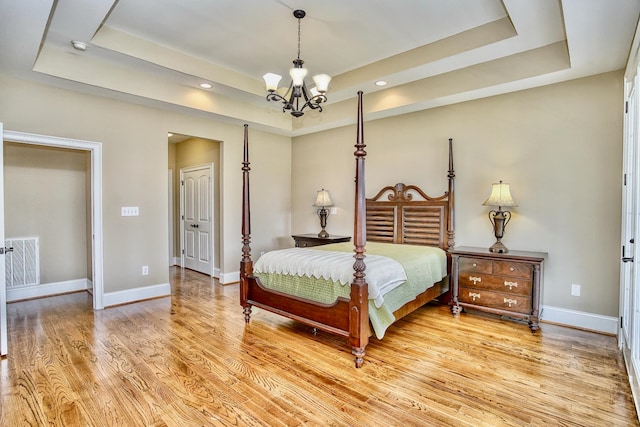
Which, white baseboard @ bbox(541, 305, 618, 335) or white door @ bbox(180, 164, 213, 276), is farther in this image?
white door @ bbox(180, 164, 213, 276)

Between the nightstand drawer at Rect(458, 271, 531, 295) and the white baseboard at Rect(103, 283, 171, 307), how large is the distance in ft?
12.6

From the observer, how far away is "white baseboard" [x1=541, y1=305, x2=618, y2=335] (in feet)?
10.7

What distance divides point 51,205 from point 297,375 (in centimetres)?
442

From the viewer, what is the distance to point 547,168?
3.65 m

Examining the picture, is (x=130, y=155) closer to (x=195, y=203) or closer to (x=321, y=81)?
(x=195, y=203)

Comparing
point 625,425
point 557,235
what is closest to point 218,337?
point 625,425

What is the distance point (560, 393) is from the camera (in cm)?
226

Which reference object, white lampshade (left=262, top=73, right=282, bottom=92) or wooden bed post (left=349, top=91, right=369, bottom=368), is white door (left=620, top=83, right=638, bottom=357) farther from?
white lampshade (left=262, top=73, right=282, bottom=92)

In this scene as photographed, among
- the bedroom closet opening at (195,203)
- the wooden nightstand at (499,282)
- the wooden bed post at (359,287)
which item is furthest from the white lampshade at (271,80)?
the wooden nightstand at (499,282)

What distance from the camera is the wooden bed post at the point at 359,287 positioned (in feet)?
8.73

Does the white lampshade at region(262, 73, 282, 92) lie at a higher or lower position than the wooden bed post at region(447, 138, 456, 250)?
higher

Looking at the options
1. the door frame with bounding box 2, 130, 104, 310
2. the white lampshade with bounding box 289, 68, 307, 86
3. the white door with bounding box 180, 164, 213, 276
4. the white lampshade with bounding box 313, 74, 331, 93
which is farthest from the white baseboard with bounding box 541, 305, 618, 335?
the door frame with bounding box 2, 130, 104, 310

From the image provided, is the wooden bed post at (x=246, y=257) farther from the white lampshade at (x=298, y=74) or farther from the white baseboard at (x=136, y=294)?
the white baseboard at (x=136, y=294)

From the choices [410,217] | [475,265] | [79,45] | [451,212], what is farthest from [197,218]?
[475,265]
